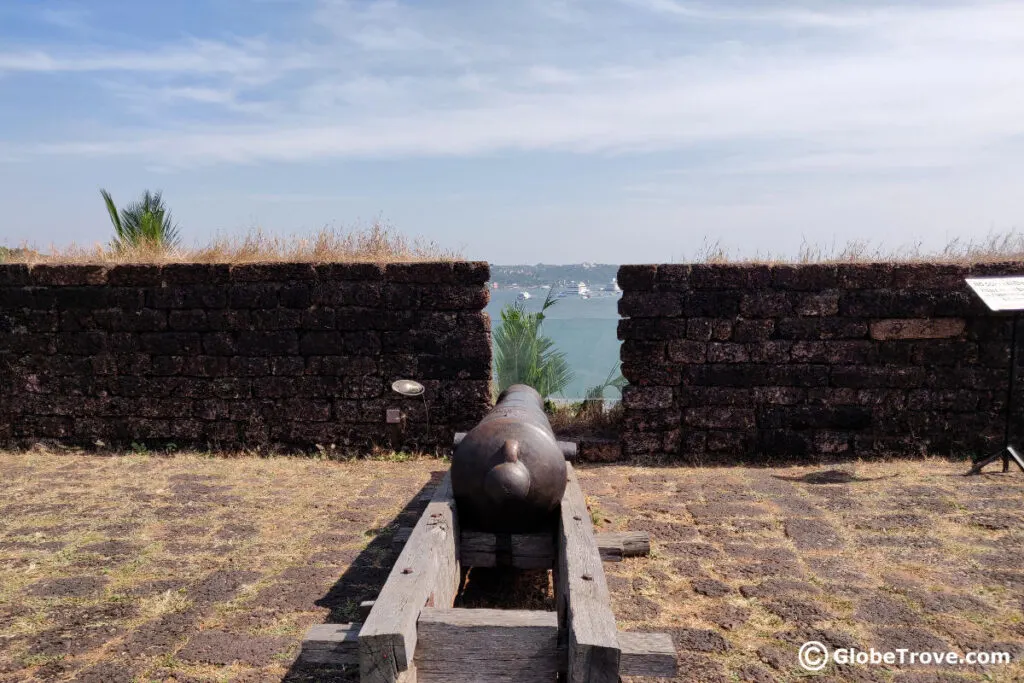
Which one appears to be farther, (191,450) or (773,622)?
(191,450)

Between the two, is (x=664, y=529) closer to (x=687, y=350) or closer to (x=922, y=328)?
(x=687, y=350)

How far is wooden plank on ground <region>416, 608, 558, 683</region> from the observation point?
269cm

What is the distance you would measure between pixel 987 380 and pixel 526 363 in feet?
16.3

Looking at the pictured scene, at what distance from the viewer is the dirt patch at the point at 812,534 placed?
16.0 ft

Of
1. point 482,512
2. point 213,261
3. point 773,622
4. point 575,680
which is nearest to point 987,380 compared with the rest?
point 773,622

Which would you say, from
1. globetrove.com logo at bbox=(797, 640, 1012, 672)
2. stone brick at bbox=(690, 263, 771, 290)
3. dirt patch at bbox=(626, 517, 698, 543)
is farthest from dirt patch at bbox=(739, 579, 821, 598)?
stone brick at bbox=(690, 263, 771, 290)

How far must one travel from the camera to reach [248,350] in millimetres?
7484

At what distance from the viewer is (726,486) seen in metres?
6.37

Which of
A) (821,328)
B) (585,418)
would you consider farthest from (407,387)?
(821,328)

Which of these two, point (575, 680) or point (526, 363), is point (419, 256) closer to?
point (526, 363)

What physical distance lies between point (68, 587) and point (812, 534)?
4783mm

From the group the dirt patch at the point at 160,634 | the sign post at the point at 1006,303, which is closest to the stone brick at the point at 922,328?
the sign post at the point at 1006,303

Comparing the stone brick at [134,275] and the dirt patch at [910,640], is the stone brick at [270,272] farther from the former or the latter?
the dirt patch at [910,640]

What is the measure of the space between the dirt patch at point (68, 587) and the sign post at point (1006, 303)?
694 centimetres
